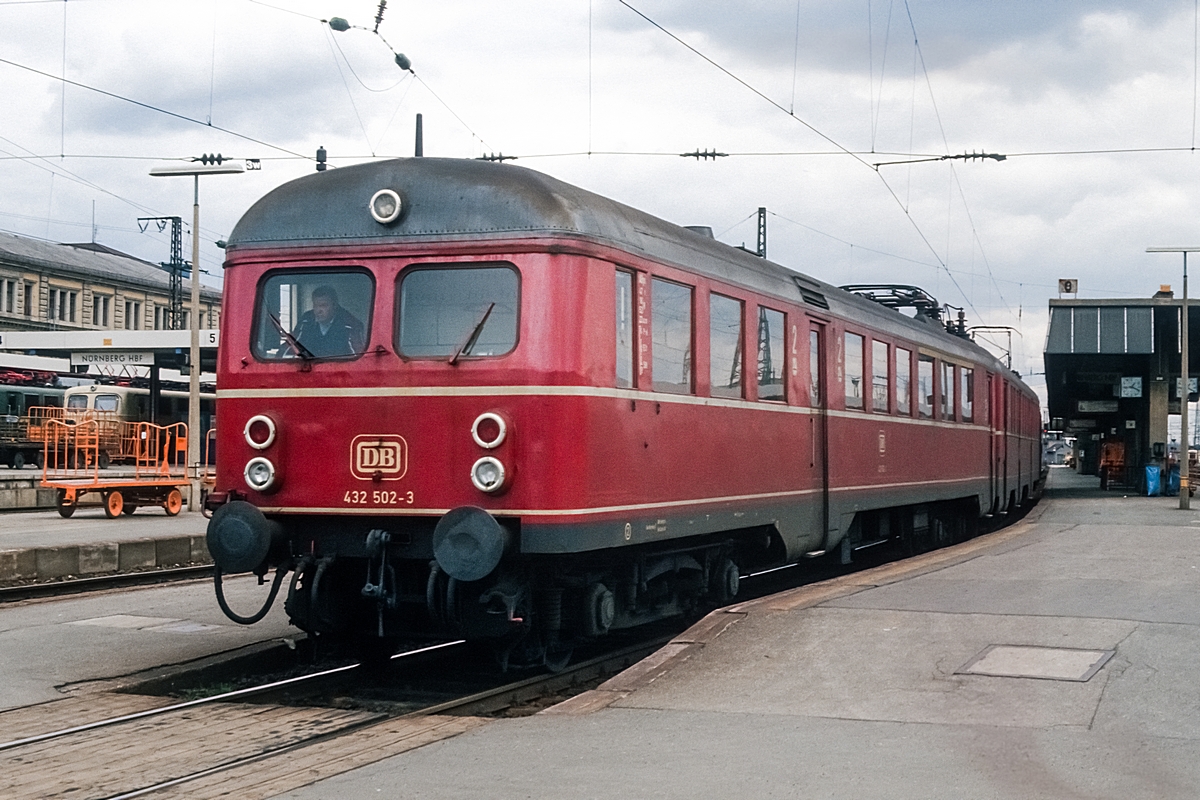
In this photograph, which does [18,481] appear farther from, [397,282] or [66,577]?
[397,282]

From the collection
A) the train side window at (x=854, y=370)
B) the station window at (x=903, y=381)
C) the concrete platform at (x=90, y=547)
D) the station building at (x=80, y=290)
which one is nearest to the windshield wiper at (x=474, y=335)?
the train side window at (x=854, y=370)

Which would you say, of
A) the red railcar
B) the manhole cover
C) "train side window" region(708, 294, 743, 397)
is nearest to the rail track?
the red railcar

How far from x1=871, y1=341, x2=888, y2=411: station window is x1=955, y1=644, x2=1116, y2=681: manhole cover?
6.11 m

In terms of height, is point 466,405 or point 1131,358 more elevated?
point 1131,358

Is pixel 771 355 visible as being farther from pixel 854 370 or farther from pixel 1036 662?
pixel 1036 662

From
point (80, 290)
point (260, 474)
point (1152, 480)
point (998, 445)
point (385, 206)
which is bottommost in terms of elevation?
point (1152, 480)

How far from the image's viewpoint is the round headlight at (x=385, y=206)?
9.23 m

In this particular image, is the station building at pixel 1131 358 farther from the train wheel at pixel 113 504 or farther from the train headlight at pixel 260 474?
the train headlight at pixel 260 474

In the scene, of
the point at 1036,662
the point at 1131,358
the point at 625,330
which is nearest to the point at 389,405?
the point at 625,330

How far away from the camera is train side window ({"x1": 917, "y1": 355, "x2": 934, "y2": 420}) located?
1742 cm

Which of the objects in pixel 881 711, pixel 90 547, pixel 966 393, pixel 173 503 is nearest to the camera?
pixel 881 711

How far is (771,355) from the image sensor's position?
1211 cm

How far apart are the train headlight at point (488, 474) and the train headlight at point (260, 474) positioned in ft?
4.83

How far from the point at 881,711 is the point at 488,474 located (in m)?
2.77
